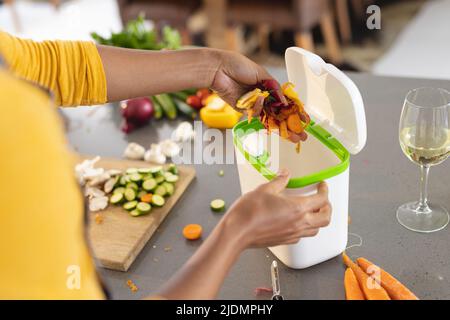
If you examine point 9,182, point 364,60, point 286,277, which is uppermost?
point 9,182

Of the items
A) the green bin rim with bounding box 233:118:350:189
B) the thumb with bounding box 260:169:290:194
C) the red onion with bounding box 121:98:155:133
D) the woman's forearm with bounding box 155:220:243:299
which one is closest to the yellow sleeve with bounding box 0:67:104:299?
the woman's forearm with bounding box 155:220:243:299

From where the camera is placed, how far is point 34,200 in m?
0.68

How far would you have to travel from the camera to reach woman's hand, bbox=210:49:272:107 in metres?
1.46

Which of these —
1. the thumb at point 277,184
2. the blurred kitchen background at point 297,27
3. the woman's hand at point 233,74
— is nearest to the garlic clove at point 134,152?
the woman's hand at point 233,74

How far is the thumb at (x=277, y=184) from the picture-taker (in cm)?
105

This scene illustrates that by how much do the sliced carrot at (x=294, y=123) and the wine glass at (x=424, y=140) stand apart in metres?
0.21

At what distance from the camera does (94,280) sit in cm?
82

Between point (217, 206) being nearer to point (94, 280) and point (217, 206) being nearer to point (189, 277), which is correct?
point (189, 277)

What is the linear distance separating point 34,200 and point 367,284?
0.71 m

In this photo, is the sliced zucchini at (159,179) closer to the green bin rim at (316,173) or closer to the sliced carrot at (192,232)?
the sliced carrot at (192,232)

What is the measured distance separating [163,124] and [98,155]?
9.3 inches

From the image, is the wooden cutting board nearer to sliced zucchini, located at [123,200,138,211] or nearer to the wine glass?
sliced zucchini, located at [123,200,138,211]

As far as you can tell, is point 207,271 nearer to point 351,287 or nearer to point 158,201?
point 351,287
